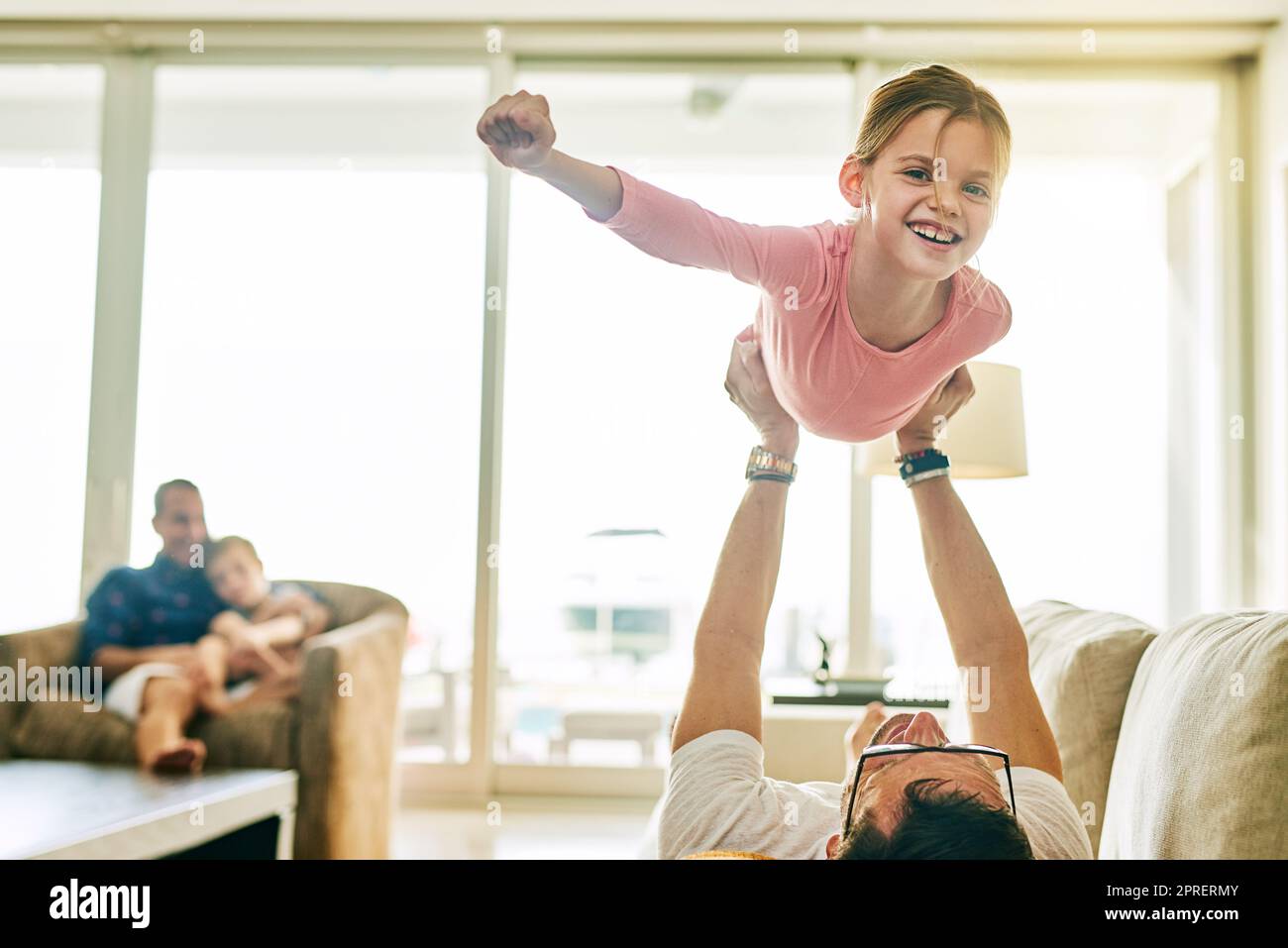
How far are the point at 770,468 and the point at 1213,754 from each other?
43cm

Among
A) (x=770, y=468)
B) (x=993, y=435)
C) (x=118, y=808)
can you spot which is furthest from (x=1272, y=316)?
(x=118, y=808)

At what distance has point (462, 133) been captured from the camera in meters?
1.40

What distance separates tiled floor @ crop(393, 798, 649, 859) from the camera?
0.68m

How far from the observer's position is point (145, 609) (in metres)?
2.04

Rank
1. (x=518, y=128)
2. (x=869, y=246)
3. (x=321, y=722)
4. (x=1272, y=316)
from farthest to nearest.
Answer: (x=1272, y=316) → (x=321, y=722) → (x=869, y=246) → (x=518, y=128)

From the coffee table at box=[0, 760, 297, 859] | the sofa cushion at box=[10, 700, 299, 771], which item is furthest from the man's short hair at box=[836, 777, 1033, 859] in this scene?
the sofa cushion at box=[10, 700, 299, 771]

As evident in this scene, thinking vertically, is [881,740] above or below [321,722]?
above

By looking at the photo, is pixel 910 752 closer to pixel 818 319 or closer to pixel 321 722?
pixel 818 319

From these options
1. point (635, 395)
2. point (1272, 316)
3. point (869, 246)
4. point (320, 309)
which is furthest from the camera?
point (1272, 316)

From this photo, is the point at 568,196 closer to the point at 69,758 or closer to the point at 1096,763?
the point at 1096,763

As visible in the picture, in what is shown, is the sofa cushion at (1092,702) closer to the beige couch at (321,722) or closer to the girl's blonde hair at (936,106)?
the girl's blonde hair at (936,106)

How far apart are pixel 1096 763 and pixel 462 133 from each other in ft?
3.84

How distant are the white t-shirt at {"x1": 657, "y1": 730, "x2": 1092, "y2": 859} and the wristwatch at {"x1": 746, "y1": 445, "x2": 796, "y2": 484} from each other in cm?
24

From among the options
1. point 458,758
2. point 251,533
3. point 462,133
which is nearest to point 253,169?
point 462,133
